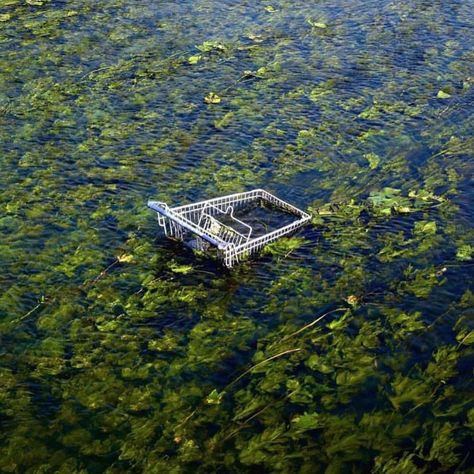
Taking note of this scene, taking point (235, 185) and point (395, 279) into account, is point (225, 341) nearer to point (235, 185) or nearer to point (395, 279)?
point (395, 279)

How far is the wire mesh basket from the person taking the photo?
38.3 feet

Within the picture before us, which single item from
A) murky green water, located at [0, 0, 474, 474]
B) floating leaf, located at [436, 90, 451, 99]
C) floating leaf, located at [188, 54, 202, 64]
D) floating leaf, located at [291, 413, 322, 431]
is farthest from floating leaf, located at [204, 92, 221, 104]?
floating leaf, located at [291, 413, 322, 431]

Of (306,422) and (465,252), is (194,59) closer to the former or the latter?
(465,252)

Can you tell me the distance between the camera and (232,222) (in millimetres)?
13328

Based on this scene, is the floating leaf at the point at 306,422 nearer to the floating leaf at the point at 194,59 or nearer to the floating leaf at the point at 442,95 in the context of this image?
the floating leaf at the point at 442,95

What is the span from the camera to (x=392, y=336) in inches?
409

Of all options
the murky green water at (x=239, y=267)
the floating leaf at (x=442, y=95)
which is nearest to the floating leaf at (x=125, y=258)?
the murky green water at (x=239, y=267)

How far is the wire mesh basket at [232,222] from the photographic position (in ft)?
38.3

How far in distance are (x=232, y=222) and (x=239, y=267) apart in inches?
68.9

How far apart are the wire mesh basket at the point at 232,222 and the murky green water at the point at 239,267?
1.09ft

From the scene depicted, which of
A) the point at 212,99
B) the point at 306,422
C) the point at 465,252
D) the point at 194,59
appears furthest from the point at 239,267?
the point at 194,59

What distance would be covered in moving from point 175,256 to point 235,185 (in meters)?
3.00

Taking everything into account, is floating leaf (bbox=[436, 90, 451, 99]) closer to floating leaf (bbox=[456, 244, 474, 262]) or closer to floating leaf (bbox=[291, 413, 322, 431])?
floating leaf (bbox=[456, 244, 474, 262])

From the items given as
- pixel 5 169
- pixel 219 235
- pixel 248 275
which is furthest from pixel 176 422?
pixel 5 169
